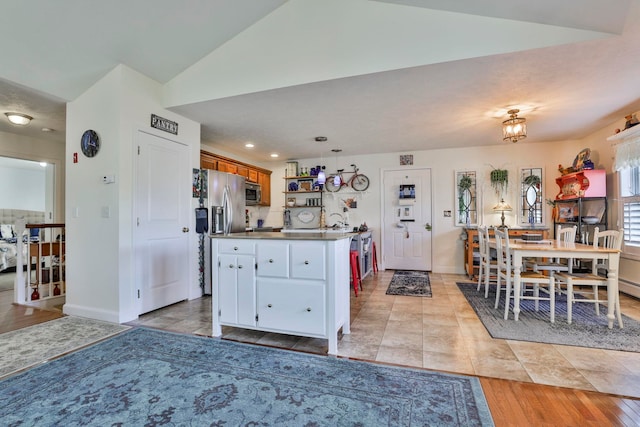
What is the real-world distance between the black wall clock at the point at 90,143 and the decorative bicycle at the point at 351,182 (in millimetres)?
4006

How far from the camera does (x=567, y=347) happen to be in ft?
7.96

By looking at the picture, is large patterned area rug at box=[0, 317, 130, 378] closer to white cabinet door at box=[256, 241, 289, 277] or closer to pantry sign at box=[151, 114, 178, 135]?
white cabinet door at box=[256, 241, 289, 277]

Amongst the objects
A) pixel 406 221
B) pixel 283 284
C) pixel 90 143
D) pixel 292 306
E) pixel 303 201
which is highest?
pixel 90 143

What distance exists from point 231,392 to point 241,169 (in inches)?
174

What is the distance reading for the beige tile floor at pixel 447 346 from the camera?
6.57 feet

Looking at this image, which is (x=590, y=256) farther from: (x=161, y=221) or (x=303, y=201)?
(x=303, y=201)

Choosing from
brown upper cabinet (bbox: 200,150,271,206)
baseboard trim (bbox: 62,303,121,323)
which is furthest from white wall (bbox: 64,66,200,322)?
brown upper cabinet (bbox: 200,150,271,206)

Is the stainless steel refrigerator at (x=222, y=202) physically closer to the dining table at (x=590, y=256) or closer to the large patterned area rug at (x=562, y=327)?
the large patterned area rug at (x=562, y=327)

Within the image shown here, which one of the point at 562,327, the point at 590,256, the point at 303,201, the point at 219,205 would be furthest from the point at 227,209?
the point at 590,256

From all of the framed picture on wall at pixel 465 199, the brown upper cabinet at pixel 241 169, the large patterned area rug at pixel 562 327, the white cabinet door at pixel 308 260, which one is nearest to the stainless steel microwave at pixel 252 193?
the brown upper cabinet at pixel 241 169

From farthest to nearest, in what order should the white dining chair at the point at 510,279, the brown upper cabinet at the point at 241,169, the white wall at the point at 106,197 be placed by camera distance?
the brown upper cabinet at the point at 241,169
the white wall at the point at 106,197
the white dining chair at the point at 510,279

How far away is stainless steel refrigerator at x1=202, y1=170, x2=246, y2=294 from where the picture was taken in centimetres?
414

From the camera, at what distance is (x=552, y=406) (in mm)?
1664

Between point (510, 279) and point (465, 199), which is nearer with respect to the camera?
point (510, 279)
